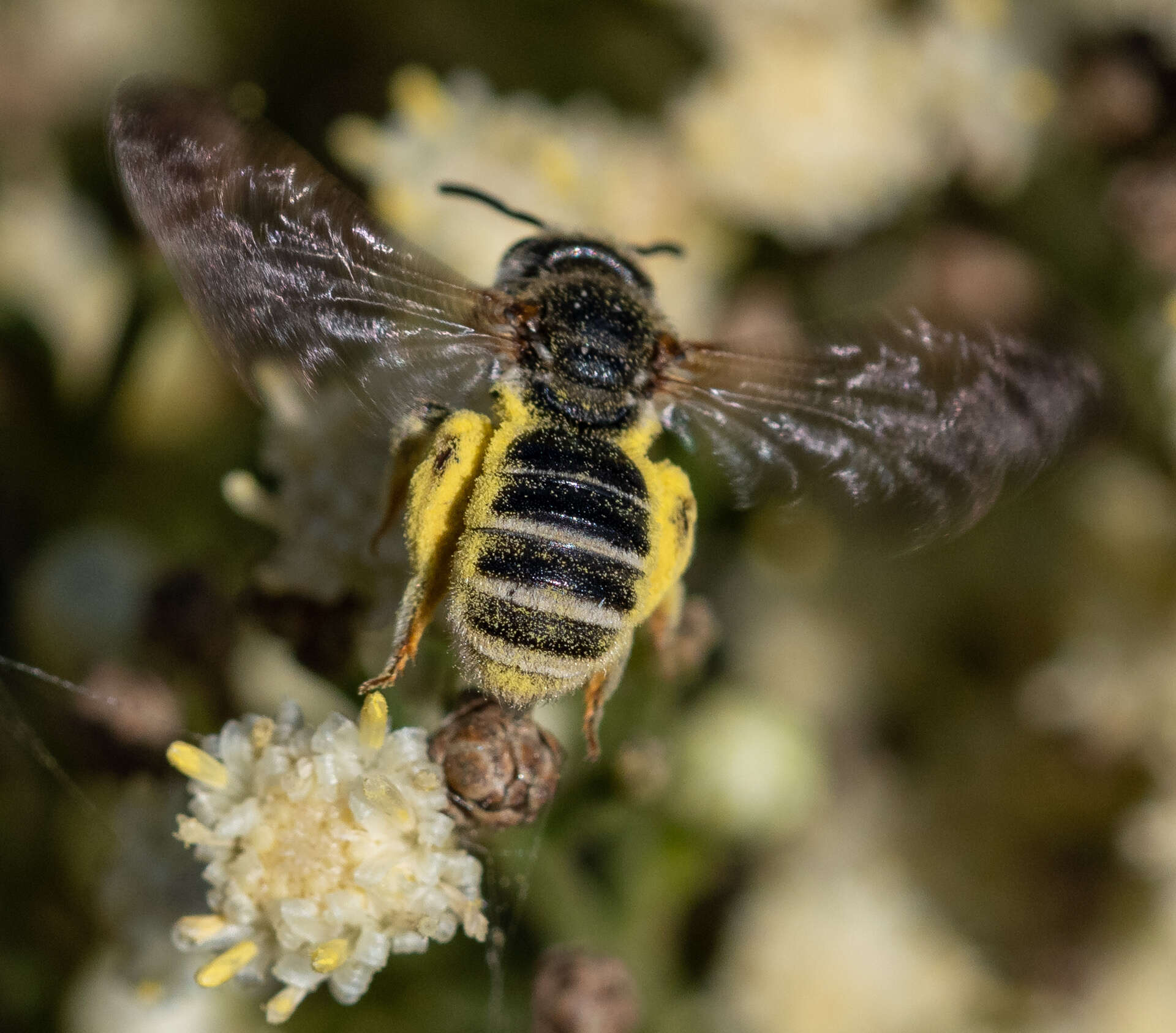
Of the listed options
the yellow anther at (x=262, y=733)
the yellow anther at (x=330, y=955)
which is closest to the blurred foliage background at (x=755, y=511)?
the yellow anther at (x=262, y=733)

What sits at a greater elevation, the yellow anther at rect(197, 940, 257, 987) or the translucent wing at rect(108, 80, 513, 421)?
the translucent wing at rect(108, 80, 513, 421)

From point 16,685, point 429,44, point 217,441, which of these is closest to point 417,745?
point 16,685

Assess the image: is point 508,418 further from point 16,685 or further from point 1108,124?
point 1108,124

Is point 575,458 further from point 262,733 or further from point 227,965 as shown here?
point 227,965

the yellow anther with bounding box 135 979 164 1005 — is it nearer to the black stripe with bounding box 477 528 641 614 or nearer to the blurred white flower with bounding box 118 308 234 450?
the black stripe with bounding box 477 528 641 614

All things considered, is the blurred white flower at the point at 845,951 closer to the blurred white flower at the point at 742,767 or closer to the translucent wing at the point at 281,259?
the blurred white flower at the point at 742,767

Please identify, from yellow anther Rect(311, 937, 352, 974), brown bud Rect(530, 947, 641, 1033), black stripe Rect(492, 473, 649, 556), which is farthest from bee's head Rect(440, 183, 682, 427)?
brown bud Rect(530, 947, 641, 1033)

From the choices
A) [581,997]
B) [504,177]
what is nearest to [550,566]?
[581,997]
